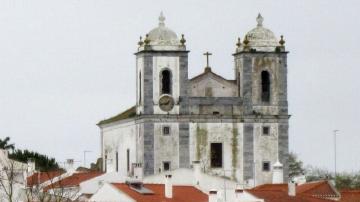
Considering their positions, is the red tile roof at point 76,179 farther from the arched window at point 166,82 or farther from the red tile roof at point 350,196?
the red tile roof at point 350,196

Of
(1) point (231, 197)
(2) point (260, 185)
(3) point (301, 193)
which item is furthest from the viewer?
(2) point (260, 185)

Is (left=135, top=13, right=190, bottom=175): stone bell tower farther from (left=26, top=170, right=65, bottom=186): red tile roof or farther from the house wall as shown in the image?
(left=26, top=170, right=65, bottom=186): red tile roof

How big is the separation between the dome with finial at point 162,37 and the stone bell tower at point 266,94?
4136mm

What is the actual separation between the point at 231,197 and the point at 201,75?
33.7 meters

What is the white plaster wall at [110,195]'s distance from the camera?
115812 millimetres

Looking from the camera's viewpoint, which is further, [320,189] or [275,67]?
[275,67]

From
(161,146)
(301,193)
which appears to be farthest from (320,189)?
(161,146)

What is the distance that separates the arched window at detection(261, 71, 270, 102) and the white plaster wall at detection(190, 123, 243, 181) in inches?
→ 102

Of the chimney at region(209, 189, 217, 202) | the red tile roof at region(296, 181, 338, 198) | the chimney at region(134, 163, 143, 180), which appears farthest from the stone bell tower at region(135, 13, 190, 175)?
the chimney at region(209, 189, 217, 202)

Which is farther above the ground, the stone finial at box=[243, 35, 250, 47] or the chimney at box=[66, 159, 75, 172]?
the stone finial at box=[243, 35, 250, 47]

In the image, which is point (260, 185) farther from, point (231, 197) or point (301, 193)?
point (231, 197)

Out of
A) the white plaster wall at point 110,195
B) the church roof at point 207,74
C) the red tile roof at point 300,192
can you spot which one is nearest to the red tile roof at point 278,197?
the red tile roof at point 300,192

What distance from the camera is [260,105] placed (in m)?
149

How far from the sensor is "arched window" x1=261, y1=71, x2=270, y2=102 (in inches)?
5850
